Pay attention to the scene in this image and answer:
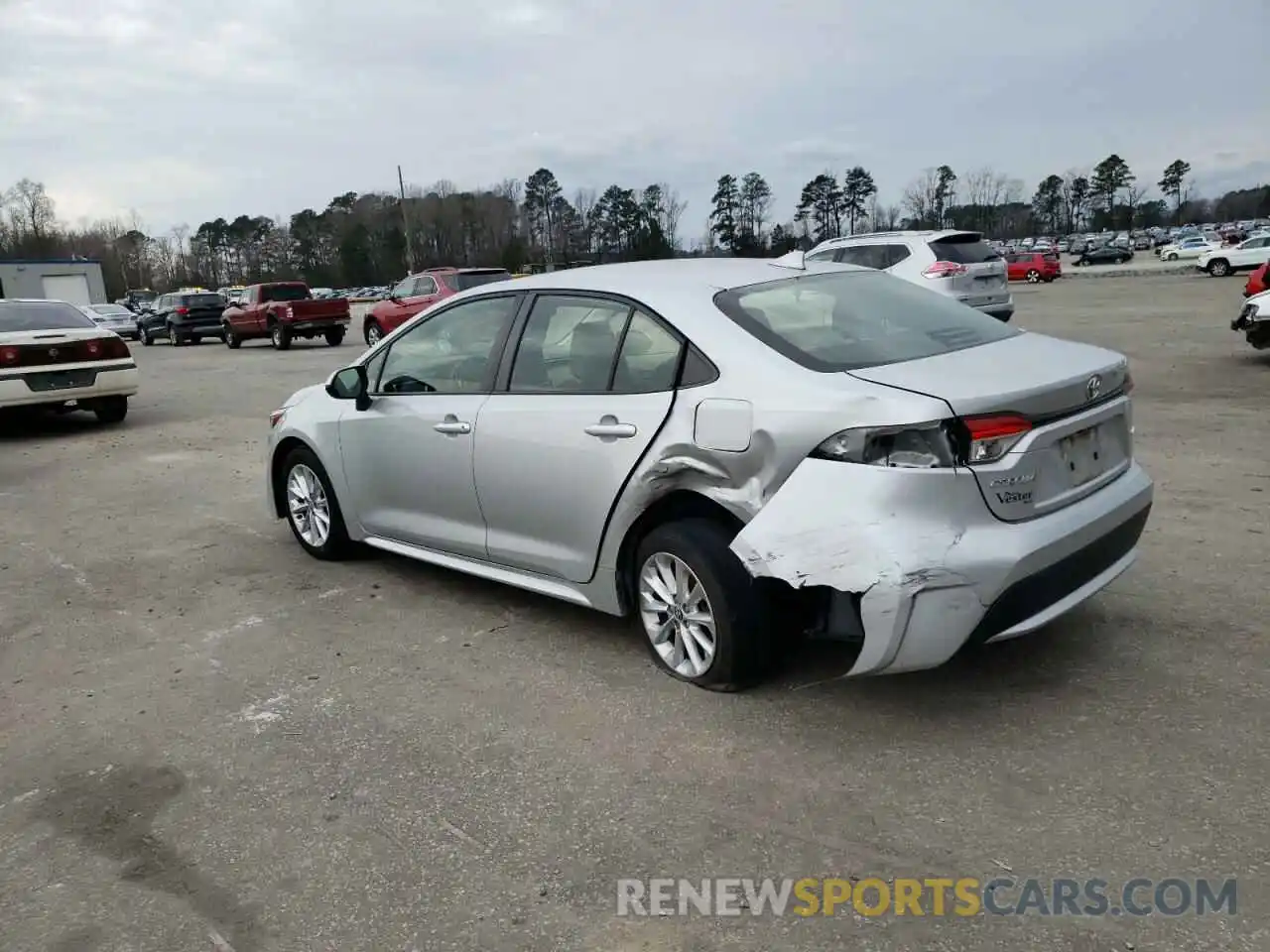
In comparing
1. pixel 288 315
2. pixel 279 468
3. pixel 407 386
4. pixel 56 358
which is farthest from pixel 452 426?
pixel 288 315

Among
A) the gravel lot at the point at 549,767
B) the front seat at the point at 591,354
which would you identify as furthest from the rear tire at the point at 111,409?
the front seat at the point at 591,354

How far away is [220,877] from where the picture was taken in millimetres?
2850

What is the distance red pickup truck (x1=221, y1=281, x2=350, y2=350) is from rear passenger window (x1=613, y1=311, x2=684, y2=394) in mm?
22101

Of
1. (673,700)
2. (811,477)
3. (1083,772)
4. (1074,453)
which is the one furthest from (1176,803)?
(673,700)

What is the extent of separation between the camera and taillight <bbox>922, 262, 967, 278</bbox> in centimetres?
1470

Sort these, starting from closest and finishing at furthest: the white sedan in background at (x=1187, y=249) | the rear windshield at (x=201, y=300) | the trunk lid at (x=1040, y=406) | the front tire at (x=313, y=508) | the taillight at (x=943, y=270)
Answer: the trunk lid at (x=1040, y=406)
the front tire at (x=313, y=508)
the taillight at (x=943, y=270)
the rear windshield at (x=201, y=300)
the white sedan in background at (x=1187, y=249)

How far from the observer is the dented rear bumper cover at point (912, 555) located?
3.09 meters

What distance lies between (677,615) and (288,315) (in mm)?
22572

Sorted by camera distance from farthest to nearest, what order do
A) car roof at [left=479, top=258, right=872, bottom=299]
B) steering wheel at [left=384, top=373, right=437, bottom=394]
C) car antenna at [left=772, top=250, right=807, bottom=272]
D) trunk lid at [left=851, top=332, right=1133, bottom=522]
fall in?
1. steering wheel at [left=384, top=373, right=437, bottom=394]
2. car antenna at [left=772, top=250, right=807, bottom=272]
3. car roof at [left=479, top=258, right=872, bottom=299]
4. trunk lid at [left=851, top=332, right=1133, bottom=522]

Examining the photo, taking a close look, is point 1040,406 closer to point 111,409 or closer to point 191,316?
point 111,409

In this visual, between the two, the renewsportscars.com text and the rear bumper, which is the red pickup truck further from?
the renewsportscars.com text

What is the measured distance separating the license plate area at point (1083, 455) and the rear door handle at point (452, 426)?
2.49m

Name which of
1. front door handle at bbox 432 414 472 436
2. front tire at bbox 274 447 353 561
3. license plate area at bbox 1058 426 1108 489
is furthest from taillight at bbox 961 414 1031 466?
front tire at bbox 274 447 353 561

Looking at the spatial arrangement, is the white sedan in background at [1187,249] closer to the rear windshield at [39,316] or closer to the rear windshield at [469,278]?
the rear windshield at [469,278]
